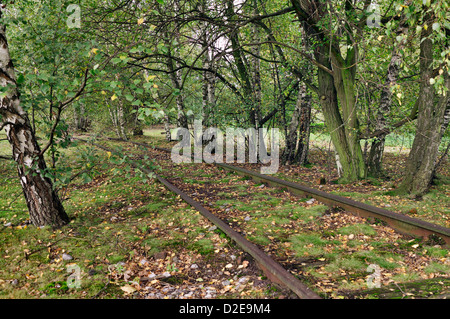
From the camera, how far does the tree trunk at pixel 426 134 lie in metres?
6.17

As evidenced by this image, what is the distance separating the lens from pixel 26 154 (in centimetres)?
466

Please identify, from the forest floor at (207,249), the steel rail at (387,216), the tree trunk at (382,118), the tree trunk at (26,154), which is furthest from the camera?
the tree trunk at (382,118)

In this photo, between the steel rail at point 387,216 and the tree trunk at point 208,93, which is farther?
the tree trunk at point 208,93

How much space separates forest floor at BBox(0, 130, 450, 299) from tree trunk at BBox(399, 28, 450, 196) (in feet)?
1.41

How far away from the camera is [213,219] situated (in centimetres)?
514

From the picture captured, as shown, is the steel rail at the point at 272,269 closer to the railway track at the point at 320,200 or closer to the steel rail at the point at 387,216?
the railway track at the point at 320,200

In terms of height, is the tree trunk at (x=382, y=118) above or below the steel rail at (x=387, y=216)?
above

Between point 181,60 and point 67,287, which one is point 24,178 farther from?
point 181,60

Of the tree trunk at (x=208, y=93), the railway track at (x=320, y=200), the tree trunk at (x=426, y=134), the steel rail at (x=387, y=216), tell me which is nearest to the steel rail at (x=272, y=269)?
the railway track at (x=320, y=200)

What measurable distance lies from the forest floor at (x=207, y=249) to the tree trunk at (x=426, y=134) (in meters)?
0.43

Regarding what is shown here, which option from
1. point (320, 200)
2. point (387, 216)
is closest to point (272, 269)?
point (387, 216)

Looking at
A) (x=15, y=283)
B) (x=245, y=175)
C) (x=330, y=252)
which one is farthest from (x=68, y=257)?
(x=245, y=175)

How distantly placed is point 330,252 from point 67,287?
132 inches

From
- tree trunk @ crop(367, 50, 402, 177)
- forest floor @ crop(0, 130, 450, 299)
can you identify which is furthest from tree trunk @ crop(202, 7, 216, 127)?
tree trunk @ crop(367, 50, 402, 177)
